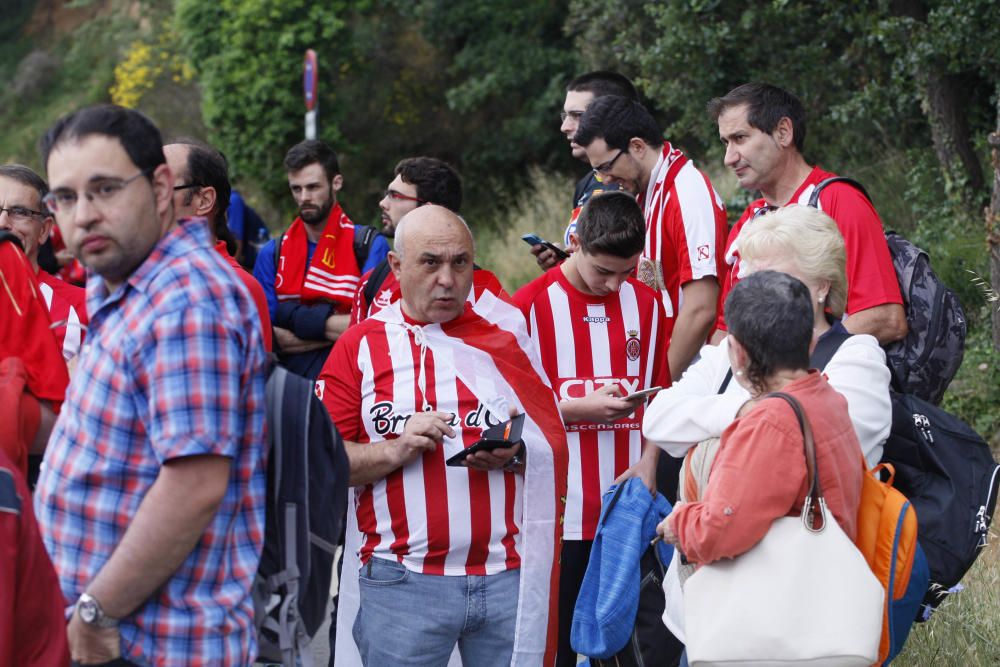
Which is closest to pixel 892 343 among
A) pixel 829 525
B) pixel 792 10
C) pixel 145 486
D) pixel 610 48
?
pixel 829 525

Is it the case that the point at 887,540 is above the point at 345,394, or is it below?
below

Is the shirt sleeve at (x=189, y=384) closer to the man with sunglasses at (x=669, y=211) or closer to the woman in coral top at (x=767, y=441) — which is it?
the woman in coral top at (x=767, y=441)

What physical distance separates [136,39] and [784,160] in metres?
24.6

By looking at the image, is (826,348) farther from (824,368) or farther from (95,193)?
(95,193)

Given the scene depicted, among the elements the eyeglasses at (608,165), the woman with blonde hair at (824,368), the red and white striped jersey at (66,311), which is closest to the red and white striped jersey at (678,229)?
the eyeglasses at (608,165)

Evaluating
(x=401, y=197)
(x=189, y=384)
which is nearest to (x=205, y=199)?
(x=401, y=197)

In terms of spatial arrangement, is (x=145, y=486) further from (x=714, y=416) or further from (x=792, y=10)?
(x=792, y=10)

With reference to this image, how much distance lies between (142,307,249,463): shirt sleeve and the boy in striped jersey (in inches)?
79.8

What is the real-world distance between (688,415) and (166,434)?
4.86ft

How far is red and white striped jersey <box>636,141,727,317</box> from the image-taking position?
195 inches

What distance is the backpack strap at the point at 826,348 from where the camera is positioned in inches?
140

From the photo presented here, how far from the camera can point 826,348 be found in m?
3.59

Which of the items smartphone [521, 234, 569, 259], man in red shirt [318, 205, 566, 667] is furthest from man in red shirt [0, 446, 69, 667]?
smartphone [521, 234, 569, 259]

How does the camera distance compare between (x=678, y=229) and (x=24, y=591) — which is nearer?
(x=24, y=591)
